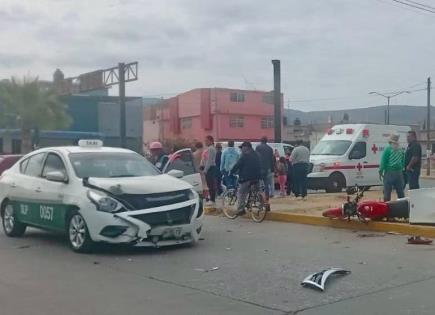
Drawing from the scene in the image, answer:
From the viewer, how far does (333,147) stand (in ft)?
71.8

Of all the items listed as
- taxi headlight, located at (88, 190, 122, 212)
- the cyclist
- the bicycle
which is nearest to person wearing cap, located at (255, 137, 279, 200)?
the cyclist

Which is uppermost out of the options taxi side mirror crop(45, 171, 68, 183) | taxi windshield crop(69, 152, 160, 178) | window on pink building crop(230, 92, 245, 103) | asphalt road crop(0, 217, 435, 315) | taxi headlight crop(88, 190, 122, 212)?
window on pink building crop(230, 92, 245, 103)

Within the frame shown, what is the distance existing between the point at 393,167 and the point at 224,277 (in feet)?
21.7

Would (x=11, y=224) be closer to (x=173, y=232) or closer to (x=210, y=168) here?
(x=173, y=232)

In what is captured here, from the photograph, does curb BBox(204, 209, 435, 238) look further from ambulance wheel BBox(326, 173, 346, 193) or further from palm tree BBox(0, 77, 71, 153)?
palm tree BBox(0, 77, 71, 153)

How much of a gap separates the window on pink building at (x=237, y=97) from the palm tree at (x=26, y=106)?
18554 mm

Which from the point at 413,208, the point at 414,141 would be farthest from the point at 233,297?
the point at 414,141

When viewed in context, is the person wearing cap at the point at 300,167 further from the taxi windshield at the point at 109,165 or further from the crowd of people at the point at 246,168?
the taxi windshield at the point at 109,165

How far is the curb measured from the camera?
1098 centimetres

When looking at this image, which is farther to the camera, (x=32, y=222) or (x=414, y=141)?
(x=414, y=141)

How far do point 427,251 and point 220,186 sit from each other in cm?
856

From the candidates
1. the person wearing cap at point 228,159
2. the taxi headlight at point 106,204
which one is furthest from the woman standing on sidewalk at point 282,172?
the taxi headlight at point 106,204

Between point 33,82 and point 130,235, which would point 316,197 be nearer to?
point 130,235

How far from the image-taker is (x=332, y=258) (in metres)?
9.15
